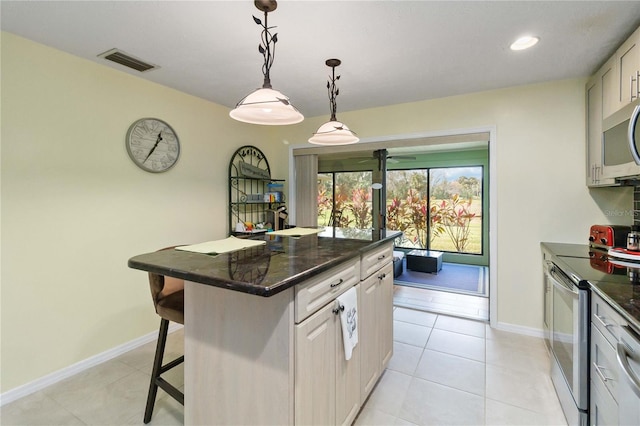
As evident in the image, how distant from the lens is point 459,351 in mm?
2621

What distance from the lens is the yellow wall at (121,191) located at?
2068 mm

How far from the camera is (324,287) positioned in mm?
1403

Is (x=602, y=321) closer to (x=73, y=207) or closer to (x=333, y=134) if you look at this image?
(x=333, y=134)

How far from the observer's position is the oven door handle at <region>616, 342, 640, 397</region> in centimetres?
105

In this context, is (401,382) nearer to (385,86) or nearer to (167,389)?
(167,389)

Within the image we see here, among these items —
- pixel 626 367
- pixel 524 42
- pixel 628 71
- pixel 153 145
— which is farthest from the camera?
pixel 153 145

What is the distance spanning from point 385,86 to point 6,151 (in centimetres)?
300

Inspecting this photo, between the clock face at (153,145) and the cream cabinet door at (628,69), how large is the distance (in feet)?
11.7

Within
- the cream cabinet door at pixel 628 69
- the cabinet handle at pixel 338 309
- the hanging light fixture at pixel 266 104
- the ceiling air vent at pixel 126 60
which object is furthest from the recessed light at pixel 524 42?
the ceiling air vent at pixel 126 60

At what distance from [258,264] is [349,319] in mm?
574

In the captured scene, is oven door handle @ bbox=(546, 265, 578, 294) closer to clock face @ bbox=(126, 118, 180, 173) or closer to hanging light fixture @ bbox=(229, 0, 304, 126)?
hanging light fixture @ bbox=(229, 0, 304, 126)

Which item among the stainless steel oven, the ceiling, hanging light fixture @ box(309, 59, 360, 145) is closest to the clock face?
the ceiling

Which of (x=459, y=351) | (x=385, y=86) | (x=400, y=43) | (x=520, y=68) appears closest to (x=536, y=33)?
(x=520, y=68)

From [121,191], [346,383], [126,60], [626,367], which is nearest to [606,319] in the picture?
[626,367]
